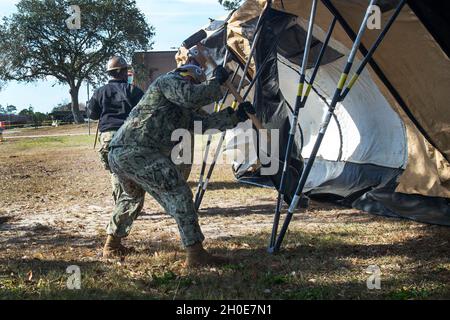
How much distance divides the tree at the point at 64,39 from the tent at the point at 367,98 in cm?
3957

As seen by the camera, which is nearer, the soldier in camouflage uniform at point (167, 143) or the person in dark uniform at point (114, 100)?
the soldier in camouflage uniform at point (167, 143)

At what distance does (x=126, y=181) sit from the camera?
16.8 ft

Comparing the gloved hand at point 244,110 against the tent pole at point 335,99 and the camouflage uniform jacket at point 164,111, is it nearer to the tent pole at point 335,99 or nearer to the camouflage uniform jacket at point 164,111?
the camouflage uniform jacket at point 164,111

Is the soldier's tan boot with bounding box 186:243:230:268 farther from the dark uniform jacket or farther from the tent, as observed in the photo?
the dark uniform jacket

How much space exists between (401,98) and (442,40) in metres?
0.90

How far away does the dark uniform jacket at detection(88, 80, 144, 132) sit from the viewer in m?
6.72

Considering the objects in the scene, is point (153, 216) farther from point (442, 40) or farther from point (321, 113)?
point (442, 40)

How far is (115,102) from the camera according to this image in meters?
6.78

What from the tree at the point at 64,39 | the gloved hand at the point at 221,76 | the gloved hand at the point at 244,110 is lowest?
the gloved hand at the point at 244,110

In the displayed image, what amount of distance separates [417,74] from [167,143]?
276 cm

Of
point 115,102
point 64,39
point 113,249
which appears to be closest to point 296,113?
point 113,249

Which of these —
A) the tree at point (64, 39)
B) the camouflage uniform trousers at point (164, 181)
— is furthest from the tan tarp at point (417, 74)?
the tree at point (64, 39)

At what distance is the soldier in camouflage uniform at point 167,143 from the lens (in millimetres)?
4512

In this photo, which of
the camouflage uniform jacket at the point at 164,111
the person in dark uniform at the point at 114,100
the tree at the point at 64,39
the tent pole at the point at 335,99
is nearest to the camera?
the camouflage uniform jacket at the point at 164,111
